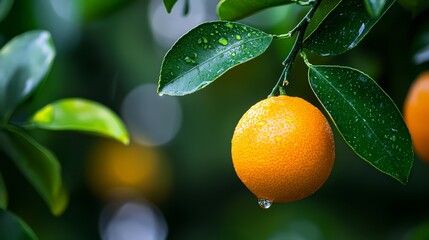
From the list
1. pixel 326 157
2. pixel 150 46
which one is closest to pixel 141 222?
pixel 150 46

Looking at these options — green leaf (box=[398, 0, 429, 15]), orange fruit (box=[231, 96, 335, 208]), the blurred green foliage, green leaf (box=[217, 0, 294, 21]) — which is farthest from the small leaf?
the blurred green foliage

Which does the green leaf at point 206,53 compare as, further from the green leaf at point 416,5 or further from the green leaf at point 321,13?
the green leaf at point 416,5

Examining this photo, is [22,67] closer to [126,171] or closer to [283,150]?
[283,150]

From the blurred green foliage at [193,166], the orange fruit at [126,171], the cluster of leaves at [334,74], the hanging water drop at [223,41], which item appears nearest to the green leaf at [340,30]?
the cluster of leaves at [334,74]

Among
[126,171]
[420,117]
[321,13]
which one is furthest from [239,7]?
[126,171]

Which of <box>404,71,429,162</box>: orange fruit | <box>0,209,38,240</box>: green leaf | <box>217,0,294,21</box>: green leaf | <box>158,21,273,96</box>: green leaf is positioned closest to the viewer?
<box>158,21,273,96</box>: green leaf

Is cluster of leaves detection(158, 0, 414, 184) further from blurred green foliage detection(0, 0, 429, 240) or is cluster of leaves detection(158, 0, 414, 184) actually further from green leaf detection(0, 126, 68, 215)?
blurred green foliage detection(0, 0, 429, 240)
